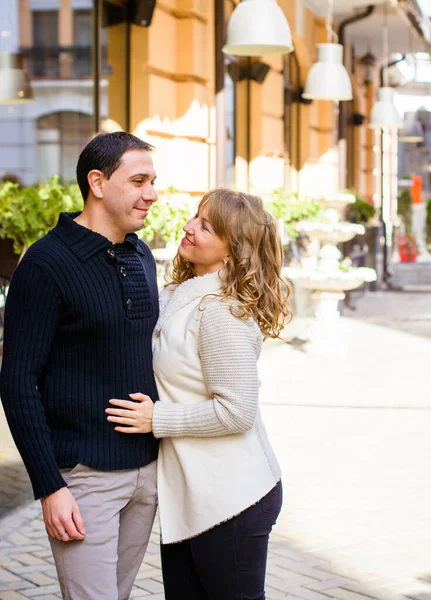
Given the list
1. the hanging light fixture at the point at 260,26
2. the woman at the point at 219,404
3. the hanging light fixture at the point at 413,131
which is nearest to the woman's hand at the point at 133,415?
the woman at the point at 219,404

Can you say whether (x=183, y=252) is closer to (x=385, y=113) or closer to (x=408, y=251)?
(x=385, y=113)

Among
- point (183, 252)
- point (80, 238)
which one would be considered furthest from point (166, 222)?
point (80, 238)

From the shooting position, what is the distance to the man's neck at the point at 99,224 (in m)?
2.67

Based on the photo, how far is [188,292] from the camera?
2.76m

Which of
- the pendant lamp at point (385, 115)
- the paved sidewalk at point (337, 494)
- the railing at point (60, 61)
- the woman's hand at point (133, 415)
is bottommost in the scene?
the paved sidewalk at point (337, 494)

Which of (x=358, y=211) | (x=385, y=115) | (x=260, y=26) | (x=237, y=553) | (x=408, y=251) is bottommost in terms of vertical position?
(x=408, y=251)

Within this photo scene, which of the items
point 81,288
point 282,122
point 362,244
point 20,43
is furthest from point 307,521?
point 362,244

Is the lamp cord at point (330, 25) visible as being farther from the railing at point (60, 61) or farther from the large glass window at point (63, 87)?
the railing at point (60, 61)

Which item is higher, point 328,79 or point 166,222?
point 328,79

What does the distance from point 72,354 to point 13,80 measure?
521 cm

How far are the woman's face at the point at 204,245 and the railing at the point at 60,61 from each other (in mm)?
5084

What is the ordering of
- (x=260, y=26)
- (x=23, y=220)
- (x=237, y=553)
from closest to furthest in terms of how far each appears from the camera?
(x=237, y=553)
(x=23, y=220)
(x=260, y=26)

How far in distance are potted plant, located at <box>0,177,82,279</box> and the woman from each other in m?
3.94

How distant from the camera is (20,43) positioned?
7.42m
